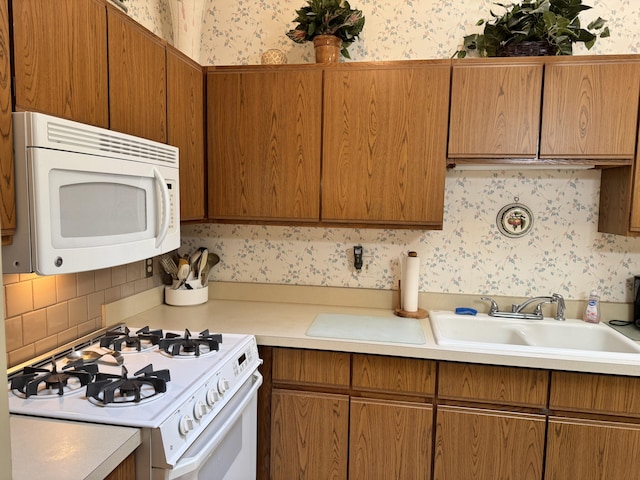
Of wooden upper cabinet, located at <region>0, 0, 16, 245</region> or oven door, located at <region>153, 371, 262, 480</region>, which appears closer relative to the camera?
wooden upper cabinet, located at <region>0, 0, 16, 245</region>

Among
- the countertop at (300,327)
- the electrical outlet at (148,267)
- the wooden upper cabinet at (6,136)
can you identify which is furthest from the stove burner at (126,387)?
the electrical outlet at (148,267)

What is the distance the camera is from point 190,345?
1.60 m

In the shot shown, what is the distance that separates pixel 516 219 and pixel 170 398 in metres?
1.83

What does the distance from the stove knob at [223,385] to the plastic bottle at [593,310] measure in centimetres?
176

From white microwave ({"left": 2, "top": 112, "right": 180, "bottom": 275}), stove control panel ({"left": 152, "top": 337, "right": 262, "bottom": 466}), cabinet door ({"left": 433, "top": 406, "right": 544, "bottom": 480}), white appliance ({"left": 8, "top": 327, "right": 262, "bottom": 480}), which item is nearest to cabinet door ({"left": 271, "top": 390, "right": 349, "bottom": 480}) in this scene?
white appliance ({"left": 8, "top": 327, "right": 262, "bottom": 480})

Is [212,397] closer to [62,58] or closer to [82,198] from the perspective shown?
[82,198]

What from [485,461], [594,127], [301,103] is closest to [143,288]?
[301,103]

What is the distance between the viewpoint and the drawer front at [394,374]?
1.77m

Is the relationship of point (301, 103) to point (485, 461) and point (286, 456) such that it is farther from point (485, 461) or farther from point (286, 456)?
point (485, 461)

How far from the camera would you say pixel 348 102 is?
1.98 meters

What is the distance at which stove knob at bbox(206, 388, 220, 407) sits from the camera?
1.35 meters

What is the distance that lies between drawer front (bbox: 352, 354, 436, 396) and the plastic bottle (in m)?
0.93

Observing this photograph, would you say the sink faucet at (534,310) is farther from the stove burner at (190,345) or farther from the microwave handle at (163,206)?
the microwave handle at (163,206)

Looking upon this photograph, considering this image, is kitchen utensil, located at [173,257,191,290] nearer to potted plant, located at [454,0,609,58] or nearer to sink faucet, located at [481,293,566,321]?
sink faucet, located at [481,293,566,321]
